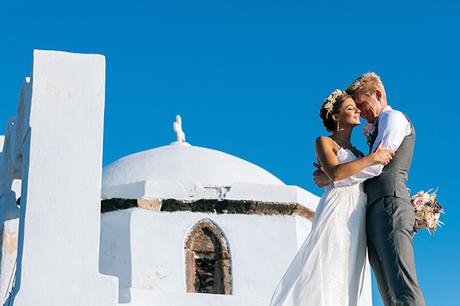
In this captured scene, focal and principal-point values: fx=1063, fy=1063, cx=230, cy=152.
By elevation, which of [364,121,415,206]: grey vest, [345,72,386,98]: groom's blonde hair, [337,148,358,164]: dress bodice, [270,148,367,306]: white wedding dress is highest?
[345,72,386,98]: groom's blonde hair

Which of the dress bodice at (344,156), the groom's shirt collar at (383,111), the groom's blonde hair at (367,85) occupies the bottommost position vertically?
the dress bodice at (344,156)

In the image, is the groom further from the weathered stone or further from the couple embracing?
the weathered stone

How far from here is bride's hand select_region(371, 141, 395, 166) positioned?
6535 millimetres

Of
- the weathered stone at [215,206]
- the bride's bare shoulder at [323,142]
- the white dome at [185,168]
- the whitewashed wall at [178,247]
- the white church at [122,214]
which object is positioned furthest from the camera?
the white dome at [185,168]

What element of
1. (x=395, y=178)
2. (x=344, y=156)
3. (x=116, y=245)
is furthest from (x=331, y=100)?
(x=116, y=245)

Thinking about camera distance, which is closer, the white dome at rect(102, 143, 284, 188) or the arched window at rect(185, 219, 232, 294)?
the arched window at rect(185, 219, 232, 294)

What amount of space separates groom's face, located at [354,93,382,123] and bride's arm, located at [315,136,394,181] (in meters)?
0.34

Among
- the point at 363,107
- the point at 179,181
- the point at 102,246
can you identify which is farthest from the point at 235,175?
the point at 363,107

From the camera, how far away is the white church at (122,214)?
7625 mm

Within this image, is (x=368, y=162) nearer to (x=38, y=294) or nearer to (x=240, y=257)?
(x=38, y=294)

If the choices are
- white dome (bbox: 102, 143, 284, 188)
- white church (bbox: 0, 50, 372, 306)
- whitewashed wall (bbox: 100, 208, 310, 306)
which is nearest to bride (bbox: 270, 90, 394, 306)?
white church (bbox: 0, 50, 372, 306)

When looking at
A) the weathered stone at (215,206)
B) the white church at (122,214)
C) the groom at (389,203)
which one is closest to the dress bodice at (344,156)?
the groom at (389,203)

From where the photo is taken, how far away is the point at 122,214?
1291cm

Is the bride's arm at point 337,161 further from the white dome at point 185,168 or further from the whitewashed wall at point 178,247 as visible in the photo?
the white dome at point 185,168
